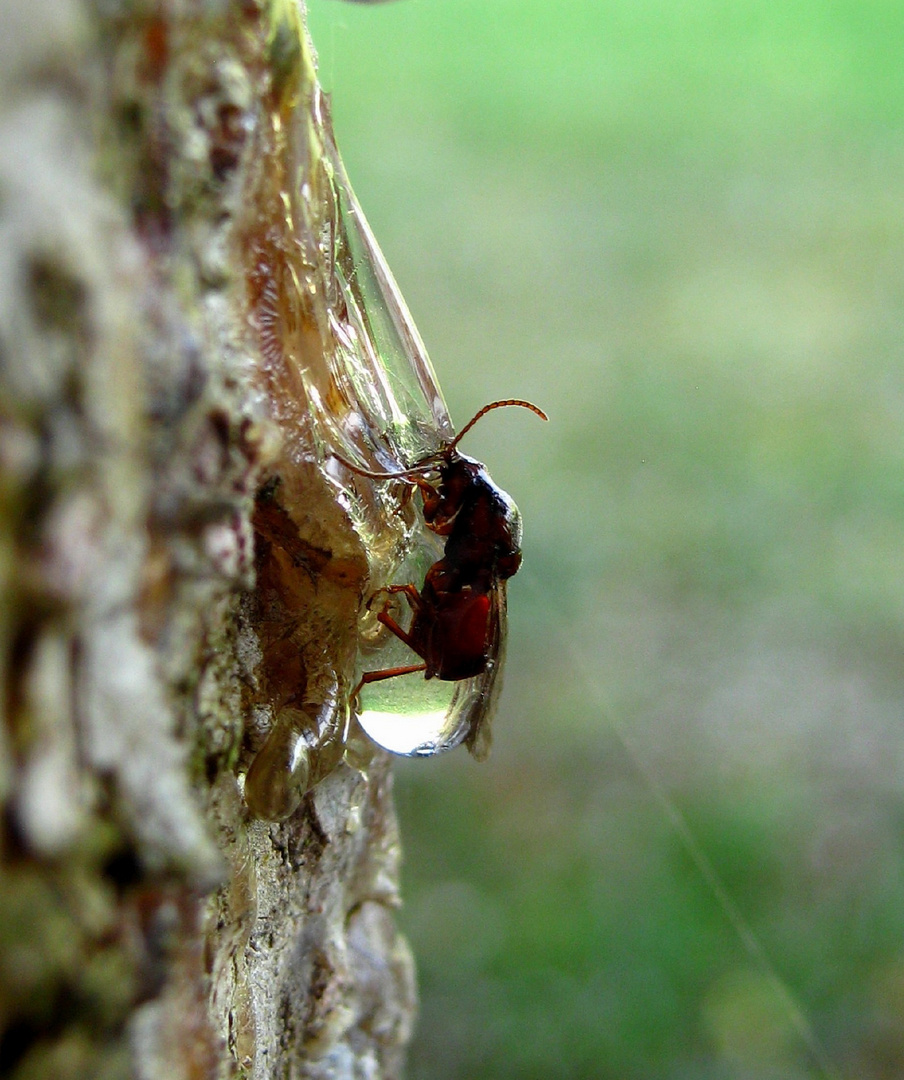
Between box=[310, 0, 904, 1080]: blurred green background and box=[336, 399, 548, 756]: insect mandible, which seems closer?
box=[336, 399, 548, 756]: insect mandible

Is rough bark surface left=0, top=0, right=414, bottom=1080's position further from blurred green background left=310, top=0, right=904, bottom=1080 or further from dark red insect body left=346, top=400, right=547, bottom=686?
blurred green background left=310, top=0, right=904, bottom=1080

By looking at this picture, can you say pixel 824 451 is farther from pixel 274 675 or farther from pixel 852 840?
pixel 274 675

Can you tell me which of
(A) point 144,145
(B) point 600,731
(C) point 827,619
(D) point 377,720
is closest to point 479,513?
(D) point 377,720

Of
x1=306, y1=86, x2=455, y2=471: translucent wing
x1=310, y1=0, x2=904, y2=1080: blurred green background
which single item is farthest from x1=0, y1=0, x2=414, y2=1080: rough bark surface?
x1=310, y1=0, x2=904, y2=1080: blurred green background

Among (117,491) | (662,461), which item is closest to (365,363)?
(117,491)

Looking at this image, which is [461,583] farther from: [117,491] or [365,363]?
[117,491]

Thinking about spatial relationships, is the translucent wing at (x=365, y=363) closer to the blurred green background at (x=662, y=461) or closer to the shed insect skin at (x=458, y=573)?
the shed insect skin at (x=458, y=573)
